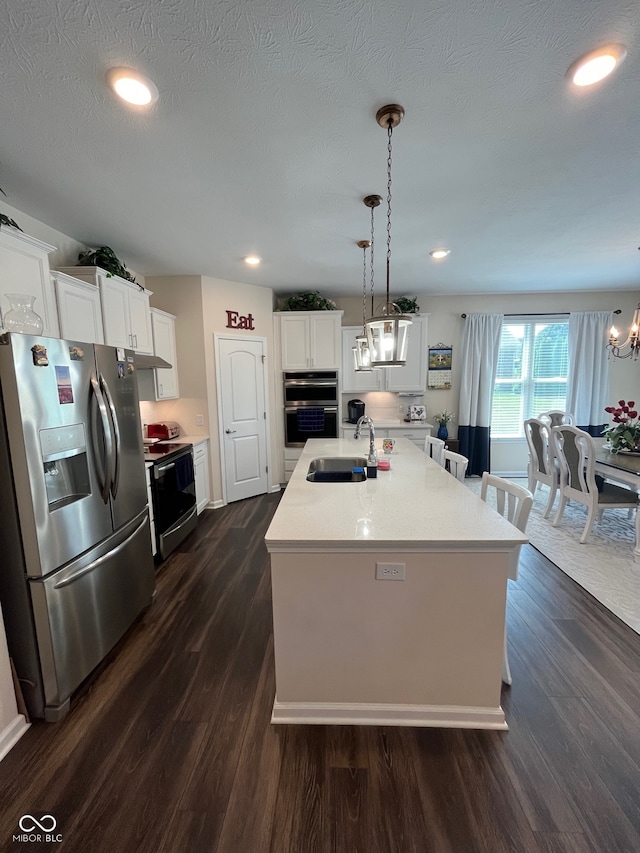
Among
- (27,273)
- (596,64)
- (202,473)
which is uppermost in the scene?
(596,64)

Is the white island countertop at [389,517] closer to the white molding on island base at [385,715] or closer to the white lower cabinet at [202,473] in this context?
the white molding on island base at [385,715]

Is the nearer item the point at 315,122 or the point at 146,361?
the point at 315,122

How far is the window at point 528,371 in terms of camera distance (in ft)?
17.3

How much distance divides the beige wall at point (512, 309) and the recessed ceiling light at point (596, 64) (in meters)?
3.90

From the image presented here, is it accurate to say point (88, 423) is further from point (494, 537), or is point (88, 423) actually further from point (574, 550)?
point (574, 550)

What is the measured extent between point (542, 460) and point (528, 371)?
77.8 inches

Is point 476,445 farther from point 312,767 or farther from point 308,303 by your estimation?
point 312,767

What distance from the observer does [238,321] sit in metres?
4.36

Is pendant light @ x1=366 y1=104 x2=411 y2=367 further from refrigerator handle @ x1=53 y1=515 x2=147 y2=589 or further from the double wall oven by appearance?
the double wall oven

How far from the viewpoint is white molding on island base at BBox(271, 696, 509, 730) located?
1.56m

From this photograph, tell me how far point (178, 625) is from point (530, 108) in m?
3.39

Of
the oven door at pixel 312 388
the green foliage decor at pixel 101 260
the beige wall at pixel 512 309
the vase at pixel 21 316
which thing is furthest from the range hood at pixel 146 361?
the beige wall at pixel 512 309

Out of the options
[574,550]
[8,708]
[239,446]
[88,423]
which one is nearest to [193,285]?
[239,446]

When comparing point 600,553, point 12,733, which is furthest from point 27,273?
point 600,553
